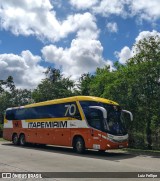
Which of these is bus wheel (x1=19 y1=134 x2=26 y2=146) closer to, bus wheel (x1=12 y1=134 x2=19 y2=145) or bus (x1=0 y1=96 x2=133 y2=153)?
bus wheel (x1=12 y1=134 x2=19 y2=145)

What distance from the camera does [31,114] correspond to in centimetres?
2686

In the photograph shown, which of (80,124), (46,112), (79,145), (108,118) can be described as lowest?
(79,145)

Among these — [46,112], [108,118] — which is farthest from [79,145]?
[46,112]

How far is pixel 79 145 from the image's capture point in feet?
67.7

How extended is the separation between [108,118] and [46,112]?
630cm

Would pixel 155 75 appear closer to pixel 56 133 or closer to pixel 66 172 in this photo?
pixel 56 133

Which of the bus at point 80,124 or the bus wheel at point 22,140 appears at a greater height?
the bus at point 80,124

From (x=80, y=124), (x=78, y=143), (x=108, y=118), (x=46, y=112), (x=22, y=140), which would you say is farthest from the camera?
(x=22, y=140)

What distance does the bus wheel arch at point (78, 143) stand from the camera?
66.9ft

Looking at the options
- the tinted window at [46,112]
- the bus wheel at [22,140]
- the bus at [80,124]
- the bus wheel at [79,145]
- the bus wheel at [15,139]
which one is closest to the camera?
the bus at [80,124]

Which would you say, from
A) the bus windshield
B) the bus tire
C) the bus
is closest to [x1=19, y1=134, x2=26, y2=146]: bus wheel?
the bus

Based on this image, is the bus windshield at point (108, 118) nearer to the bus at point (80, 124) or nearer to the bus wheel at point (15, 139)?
the bus at point (80, 124)

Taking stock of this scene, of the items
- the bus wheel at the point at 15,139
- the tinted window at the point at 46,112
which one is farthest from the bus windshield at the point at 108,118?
the bus wheel at the point at 15,139

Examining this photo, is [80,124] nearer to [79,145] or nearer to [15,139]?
[79,145]
